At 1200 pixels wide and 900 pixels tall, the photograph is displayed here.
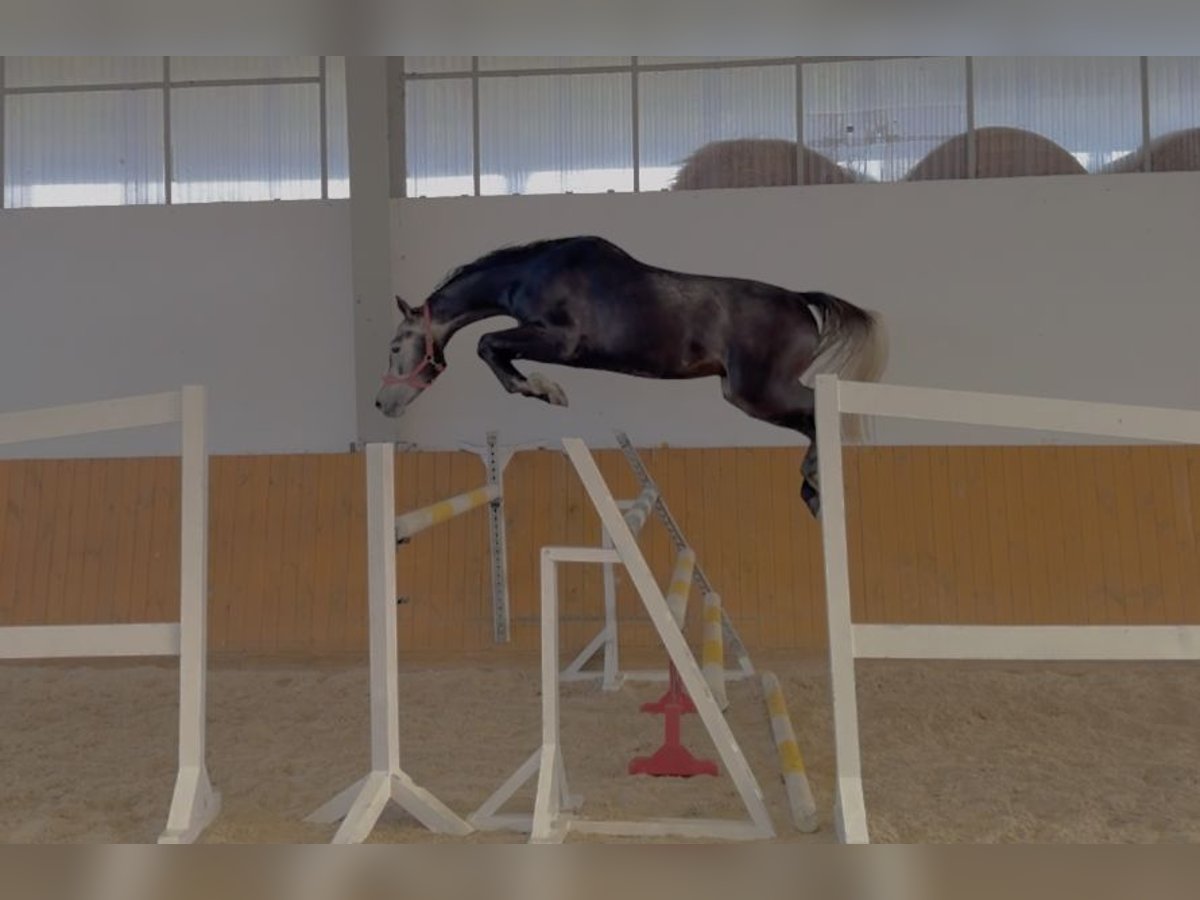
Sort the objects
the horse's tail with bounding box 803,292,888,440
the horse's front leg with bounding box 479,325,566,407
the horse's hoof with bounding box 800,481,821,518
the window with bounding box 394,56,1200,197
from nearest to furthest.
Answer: the horse's hoof with bounding box 800,481,821,518 < the horse's front leg with bounding box 479,325,566,407 < the horse's tail with bounding box 803,292,888,440 < the window with bounding box 394,56,1200,197

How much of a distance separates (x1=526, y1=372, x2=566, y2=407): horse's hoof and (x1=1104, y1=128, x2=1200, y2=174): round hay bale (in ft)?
12.6

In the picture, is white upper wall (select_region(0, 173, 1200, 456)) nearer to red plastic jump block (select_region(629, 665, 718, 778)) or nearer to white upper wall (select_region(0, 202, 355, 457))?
white upper wall (select_region(0, 202, 355, 457))

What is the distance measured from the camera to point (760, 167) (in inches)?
300

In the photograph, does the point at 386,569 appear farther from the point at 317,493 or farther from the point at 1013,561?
the point at 1013,561

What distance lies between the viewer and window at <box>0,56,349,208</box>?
25.9ft

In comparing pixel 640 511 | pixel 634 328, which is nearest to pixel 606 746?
pixel 640 511

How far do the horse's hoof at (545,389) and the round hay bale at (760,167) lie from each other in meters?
1.74

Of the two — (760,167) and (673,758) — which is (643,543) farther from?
(760,167)

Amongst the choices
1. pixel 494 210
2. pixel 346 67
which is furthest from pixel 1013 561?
pixel 346 67

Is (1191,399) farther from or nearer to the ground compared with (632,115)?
nearer to the ground

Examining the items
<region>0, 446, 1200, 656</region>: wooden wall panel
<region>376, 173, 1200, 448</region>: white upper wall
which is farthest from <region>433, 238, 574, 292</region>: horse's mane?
<region>0, 446, 1200, 656</region>: wooden wall panel

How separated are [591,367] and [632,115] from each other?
6.85 ft

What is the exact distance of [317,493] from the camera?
6.09 metres

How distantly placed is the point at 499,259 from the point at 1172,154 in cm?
433
